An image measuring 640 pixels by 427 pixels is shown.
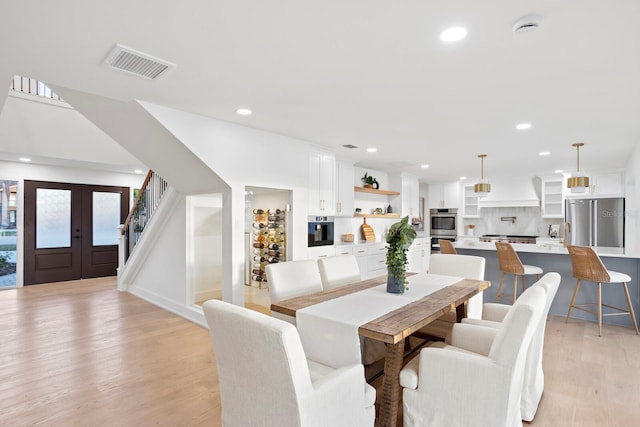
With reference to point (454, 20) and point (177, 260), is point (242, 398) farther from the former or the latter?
point (177, 260)

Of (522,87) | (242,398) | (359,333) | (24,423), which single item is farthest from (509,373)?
(24,423)

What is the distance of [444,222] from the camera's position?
28.8ft

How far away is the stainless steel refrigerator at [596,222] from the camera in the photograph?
6.57 meters

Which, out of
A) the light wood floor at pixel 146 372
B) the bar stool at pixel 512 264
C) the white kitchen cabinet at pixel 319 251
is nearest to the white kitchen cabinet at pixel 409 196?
the white kitchen cabinet at pixel 319 251

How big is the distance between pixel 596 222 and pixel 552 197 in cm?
93

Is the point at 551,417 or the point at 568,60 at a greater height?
the point at 568,60

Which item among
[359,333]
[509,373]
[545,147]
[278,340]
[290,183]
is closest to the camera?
[278,340]

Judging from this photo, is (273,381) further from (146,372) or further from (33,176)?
(33,176)

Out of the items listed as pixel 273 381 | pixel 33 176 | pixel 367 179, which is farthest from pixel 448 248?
pixel 33 176

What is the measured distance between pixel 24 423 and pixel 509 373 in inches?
117

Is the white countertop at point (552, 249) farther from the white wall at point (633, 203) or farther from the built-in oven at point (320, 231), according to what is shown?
the built-in oven at point (320, 231)

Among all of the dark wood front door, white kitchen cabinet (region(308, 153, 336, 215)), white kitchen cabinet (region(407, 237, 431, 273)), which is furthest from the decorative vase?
the dark wood front door

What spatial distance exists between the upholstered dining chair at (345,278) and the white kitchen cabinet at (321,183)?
1615 mm

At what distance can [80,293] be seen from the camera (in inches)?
234
